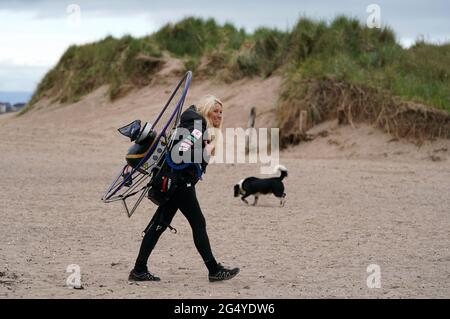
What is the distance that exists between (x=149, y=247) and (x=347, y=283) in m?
1.78

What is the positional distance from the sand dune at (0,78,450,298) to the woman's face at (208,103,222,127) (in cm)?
142

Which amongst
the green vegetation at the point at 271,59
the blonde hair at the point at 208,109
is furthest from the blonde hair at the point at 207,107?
the green vegetation at the point at 271,59

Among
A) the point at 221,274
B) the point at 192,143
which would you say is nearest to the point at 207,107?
the point at 192,143

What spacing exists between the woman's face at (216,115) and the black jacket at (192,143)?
13cm

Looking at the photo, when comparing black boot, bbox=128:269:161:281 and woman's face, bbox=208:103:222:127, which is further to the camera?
black boot, bbox=128:269:161:281

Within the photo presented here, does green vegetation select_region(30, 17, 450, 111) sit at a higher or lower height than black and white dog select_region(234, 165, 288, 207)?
higher

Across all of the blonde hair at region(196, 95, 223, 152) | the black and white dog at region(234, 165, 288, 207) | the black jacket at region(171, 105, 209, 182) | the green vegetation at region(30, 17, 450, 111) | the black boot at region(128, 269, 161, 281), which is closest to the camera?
the black jacket at region(171, 105, 209, 182)

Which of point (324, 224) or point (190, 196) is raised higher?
point (190, 196)

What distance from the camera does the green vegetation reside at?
915 inches

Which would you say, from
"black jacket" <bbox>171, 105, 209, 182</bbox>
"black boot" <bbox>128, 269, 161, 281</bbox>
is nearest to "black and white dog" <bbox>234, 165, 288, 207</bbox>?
"black boot" <bbox>128, 269, 161, 281</bbox>

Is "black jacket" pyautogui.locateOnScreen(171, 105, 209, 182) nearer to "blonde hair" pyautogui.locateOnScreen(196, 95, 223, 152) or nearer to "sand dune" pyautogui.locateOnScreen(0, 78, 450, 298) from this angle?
"blonde hair" pyautogui.locateOnScreen(196, 95, 223, 152)

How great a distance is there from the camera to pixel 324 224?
1205 centimetres
